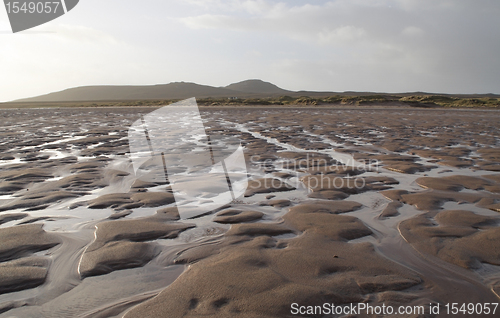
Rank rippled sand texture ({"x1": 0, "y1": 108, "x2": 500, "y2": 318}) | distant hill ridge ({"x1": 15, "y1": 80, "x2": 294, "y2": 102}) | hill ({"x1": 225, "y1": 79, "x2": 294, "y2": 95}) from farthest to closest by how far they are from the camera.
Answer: hill ({"x1": 225, "y1": 79, "x2": 294, "y2": 95}) < distant hill ridge ({"x1": 15, "y1": 80, "x2": 294, "y2": 102}) < rippled sand texture ({"x1": 0, "y1": 108, "x2": 500, "y2": 318})

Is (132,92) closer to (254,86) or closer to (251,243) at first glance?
(254,86)

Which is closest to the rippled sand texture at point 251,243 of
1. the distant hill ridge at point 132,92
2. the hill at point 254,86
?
the distant hill ridge at point 132,92

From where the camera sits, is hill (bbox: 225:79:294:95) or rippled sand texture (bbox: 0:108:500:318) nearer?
rippled sand texture (bbox: 0:108:500:318)

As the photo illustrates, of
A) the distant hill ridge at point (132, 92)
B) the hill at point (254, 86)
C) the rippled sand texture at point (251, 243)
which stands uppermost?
the hill at point (254, 86)

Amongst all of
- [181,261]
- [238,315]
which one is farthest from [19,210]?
[238,315]

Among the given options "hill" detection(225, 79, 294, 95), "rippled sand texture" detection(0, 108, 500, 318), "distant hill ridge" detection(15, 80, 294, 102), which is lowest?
"rippled sand texture" detection(0, 108, 500, 318)

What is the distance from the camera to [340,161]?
23.0 feet

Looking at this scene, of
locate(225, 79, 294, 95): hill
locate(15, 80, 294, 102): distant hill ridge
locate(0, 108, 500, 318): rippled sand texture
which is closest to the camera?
locate(0, 108, 500, 318): rippled sand texture

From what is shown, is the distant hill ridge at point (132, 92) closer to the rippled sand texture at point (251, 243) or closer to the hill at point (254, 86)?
the hill at point (254, 86)

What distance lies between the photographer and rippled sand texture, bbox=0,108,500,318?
2.29 meters

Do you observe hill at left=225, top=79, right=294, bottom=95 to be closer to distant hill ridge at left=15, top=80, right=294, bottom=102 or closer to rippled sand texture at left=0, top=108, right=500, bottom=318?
distant hill ridge at left=15, top=80, right=294, bottom=102

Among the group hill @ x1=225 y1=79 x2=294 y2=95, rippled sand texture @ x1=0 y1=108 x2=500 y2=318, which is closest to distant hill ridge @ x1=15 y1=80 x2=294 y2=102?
hill @ x1=225 y1=79 x2=294 y2=95

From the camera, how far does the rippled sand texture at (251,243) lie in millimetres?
2291

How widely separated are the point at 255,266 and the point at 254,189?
230 cm
